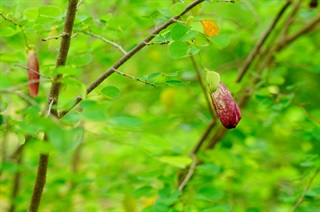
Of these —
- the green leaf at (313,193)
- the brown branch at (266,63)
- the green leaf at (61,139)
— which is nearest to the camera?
the green leaf at (61,139)

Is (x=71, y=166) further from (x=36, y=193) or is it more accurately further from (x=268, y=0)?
(x=36, y=193)

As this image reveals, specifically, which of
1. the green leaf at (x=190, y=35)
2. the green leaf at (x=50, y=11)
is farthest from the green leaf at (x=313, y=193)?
the green leaf at (x=50, y=11)

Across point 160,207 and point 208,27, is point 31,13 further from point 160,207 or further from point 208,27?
point 160,207

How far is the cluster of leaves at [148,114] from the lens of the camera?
2.59 feet

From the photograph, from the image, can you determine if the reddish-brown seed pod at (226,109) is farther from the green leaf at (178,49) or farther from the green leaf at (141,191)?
the green leaf at (141,191)

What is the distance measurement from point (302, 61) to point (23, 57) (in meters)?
1.25

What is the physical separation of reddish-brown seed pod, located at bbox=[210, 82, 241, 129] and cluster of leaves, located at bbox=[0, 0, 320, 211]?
0.07 meters

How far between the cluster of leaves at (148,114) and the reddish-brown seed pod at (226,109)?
7cm

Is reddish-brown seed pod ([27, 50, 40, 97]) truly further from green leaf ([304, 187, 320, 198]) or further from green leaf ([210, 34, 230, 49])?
green leaf ([304, 187, 320, 198])

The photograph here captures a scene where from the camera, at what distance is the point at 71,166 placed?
7.86 feet

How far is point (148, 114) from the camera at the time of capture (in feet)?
5.59

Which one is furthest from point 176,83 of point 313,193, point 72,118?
point 313,193

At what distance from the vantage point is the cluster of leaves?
2.59ft

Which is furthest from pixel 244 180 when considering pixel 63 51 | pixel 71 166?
pixel 63 51
